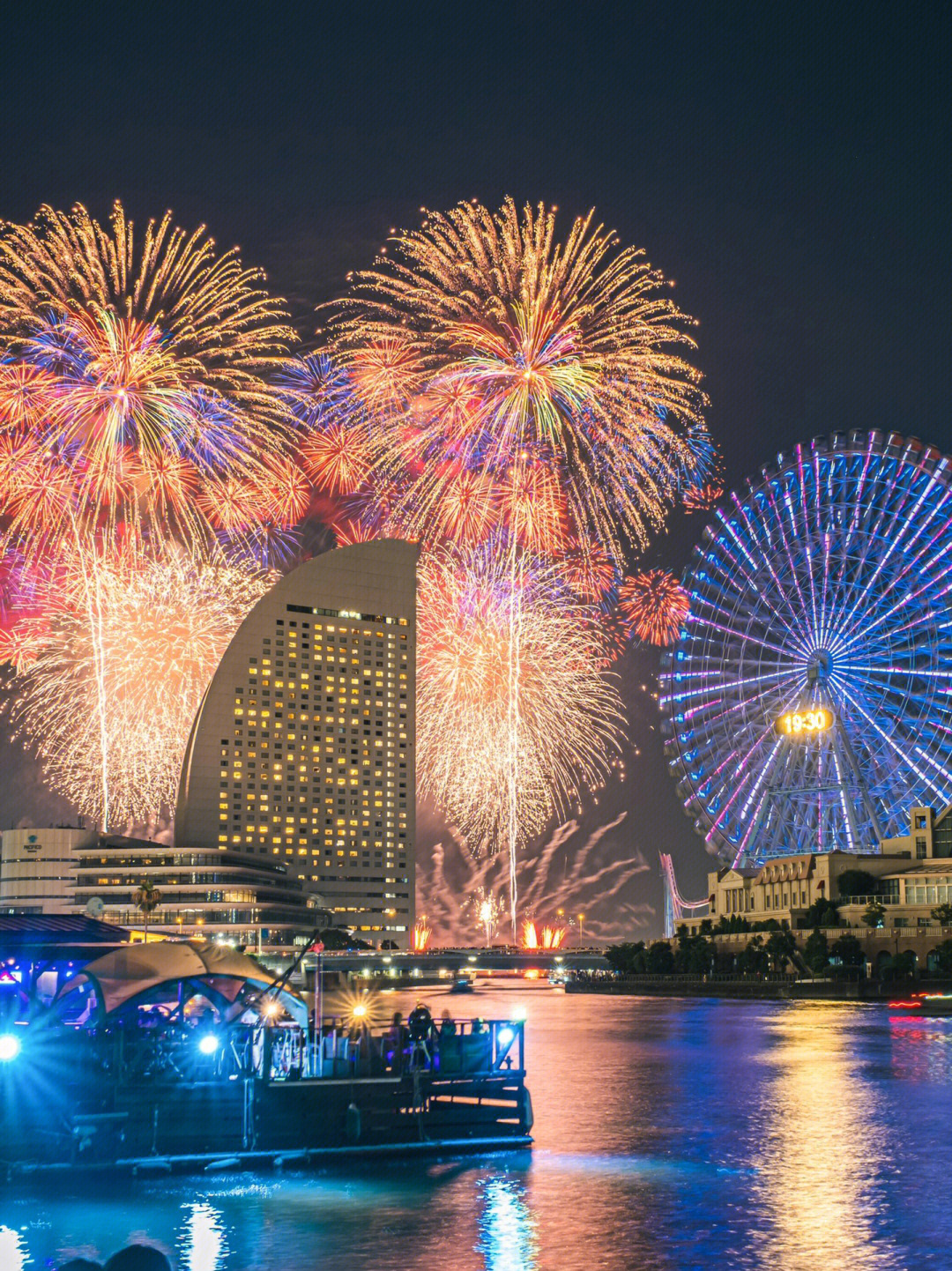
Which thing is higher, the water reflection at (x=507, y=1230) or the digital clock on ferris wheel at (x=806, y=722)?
the digital clock on ferris wheel at (x=806, y=722)

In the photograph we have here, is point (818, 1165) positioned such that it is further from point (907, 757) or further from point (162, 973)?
point (907, 757)

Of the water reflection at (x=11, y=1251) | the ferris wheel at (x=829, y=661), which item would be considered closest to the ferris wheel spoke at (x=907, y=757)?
the ferris wheel at (x=829, y=661)

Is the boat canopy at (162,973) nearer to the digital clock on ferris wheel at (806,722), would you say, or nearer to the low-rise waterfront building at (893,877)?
the digital clock on ferris wheel at (806,722)

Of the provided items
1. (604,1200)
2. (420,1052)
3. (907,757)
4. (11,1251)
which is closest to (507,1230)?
(604,1200)

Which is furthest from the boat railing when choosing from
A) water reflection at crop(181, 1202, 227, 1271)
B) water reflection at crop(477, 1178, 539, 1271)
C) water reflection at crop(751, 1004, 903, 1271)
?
water reflection at crop(181, 1202, 227, 1271)

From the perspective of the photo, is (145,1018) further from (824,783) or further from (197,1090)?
(824,783)

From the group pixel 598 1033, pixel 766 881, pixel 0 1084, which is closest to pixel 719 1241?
pixel 0 1084
